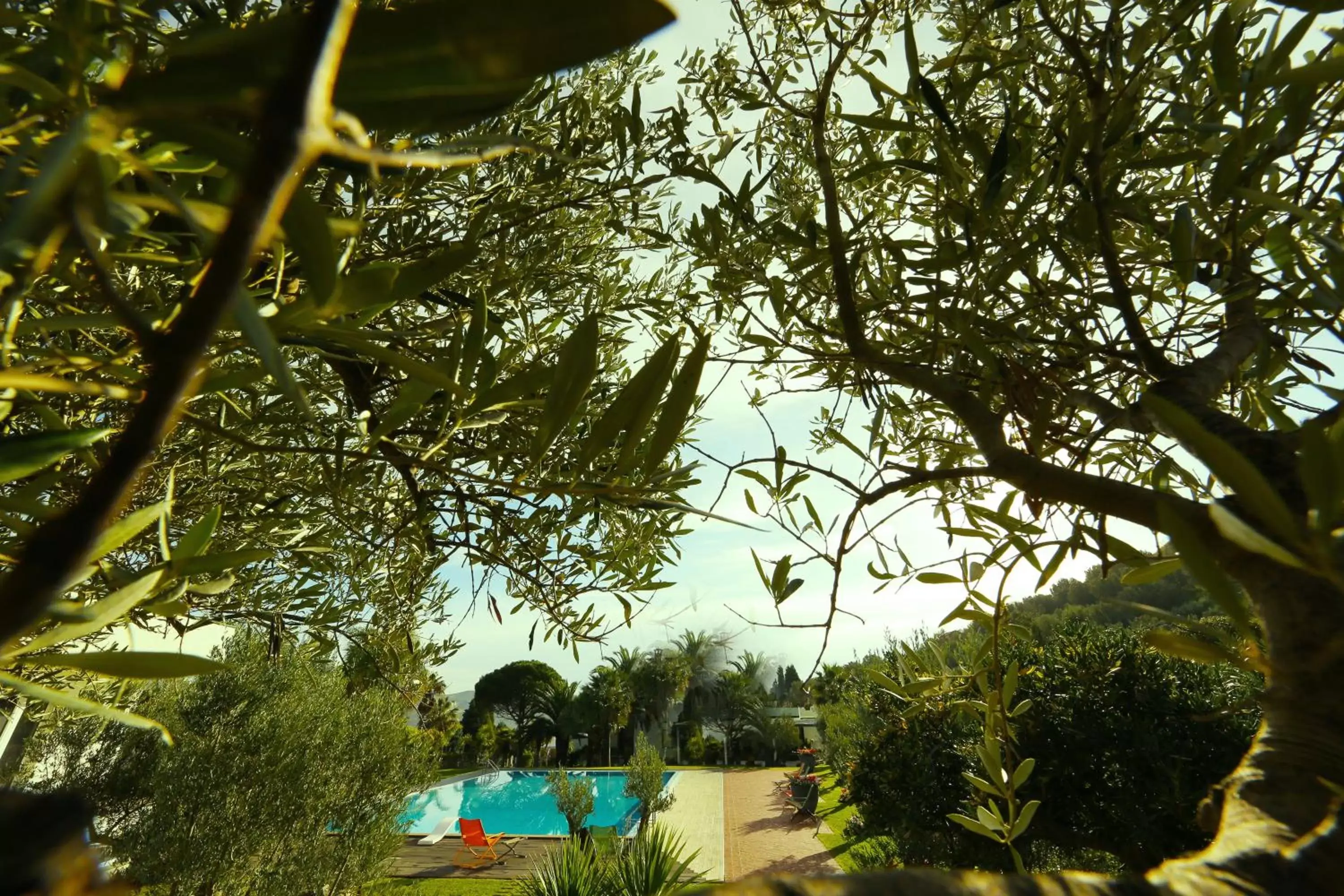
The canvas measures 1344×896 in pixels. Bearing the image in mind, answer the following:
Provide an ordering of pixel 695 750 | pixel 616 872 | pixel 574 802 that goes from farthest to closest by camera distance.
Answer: pixel 695 750, pixel 574 802, pixel 616 872

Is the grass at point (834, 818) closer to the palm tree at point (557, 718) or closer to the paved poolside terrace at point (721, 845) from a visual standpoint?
the paved poolside terrace at point (721, 845)

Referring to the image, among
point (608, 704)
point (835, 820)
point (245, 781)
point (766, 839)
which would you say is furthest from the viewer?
point (608, 704)

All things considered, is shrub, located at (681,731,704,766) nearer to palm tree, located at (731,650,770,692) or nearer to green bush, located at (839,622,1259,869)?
palm tree, located at (731,650,770,692)

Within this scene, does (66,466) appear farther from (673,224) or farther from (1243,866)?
(673,224)

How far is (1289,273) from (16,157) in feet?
3.03

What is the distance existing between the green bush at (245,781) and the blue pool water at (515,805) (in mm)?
9615

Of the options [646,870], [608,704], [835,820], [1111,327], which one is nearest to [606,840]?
[646,870]

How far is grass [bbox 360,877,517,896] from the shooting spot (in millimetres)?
11031

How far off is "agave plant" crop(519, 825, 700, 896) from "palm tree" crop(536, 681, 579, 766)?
24.1 meters

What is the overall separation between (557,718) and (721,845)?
17.0m

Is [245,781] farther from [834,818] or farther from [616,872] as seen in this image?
[834,818]

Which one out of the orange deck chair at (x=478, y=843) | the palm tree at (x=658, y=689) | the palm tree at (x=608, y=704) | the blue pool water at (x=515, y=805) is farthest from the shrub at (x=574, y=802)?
the palm tree at (x=658, y=689)

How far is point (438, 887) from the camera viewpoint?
42.8 ft

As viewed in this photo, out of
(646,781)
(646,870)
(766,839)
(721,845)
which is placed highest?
(646,781)
